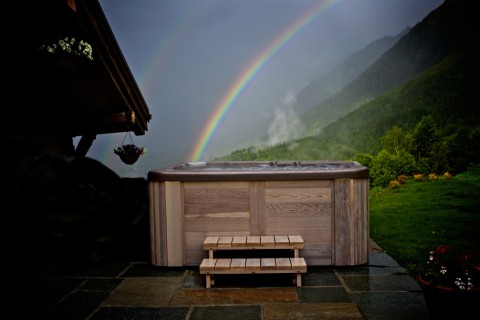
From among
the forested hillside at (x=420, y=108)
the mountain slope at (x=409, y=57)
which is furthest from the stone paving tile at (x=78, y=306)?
the mountain slope at (x=409, y=57)

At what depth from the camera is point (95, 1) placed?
3.32 metres

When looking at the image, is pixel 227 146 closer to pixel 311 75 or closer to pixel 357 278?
pixel 311 75

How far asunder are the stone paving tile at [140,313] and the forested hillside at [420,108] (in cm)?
676

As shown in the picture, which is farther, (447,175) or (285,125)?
(285,125)

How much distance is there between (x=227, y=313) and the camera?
2285mm

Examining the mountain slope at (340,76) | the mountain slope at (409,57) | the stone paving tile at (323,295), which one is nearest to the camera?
the stone paving tile at (323,295)

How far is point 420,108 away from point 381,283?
7.85 metres

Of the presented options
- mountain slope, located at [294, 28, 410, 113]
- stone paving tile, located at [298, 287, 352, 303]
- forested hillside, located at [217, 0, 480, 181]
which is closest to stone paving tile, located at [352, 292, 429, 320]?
stone paving tile, located at [298, 287, 352, 303]

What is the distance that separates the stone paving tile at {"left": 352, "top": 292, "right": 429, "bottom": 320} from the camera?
86.0 inches

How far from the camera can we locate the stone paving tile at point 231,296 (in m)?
2.47

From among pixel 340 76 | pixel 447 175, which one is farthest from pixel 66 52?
pixel 340 76

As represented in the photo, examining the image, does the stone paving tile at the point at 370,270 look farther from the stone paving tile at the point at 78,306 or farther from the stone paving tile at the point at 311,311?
the stone paving tile at the point at 78,306

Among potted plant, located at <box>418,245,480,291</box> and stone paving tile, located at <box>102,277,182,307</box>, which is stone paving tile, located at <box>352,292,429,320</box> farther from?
stone paving tile, located at <box>102,277,182,307</box>

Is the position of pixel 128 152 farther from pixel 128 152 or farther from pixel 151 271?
pixel 151 271
